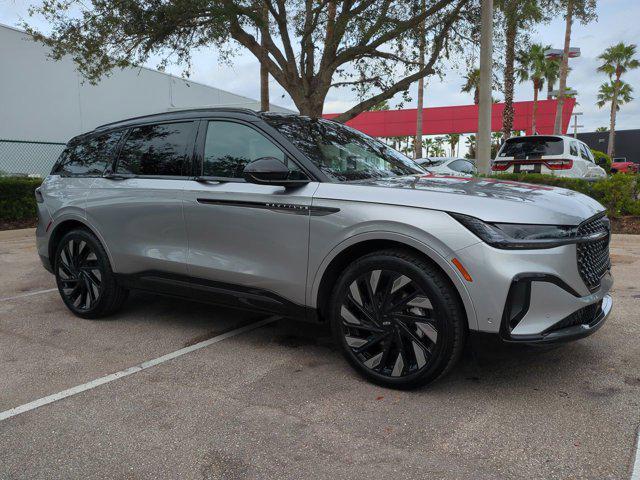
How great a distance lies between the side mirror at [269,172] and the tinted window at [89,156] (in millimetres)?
1984

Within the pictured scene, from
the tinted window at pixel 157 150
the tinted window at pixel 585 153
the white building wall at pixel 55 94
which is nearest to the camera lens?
the tinted window at pixel 157 150

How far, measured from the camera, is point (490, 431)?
8.80ft

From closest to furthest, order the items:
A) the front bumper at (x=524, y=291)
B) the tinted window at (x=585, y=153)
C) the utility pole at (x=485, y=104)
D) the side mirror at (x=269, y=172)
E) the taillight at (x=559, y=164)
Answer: the front bumper at (x=524, y=291) → the side mirror at (x=269, y=172) → the utility pole at (x=485, y=104) → the taillight at (x=559, y=164) → the tinted window at (x=585, y=153)

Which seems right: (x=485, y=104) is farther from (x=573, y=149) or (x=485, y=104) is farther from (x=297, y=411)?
(x=297, y=411)

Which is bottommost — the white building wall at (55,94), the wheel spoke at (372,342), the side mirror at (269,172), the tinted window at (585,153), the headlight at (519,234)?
the wheel spoke at (372,342)

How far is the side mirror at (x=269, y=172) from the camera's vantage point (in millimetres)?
3291

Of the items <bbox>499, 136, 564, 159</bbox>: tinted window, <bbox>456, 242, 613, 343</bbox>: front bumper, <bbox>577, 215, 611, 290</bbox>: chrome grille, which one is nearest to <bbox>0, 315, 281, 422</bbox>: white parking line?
<bbox>456, 242, 613, 343</bbox>: front bumper

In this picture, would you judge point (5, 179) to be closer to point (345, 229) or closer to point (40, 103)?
point (40, 103)

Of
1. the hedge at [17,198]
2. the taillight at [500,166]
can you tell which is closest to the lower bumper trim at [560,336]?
the taillight at [500,166]

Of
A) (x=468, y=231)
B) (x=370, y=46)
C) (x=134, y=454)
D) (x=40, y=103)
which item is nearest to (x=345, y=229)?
(x=468, y=231)

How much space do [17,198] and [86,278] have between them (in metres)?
9.56

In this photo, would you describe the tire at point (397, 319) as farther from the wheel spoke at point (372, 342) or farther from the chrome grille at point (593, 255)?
the chrome grille at point (593, 255)

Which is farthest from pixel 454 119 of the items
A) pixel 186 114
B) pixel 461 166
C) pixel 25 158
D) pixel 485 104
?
pixel 186 114

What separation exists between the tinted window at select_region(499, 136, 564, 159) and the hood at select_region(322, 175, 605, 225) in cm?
841
